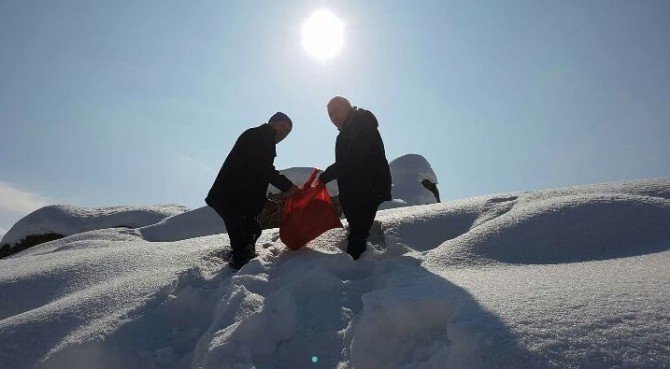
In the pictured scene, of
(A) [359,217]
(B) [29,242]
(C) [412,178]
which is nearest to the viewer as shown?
(A) [359,217]

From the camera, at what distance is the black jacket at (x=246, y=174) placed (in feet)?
11.7

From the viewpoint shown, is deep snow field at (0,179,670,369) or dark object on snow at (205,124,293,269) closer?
deep snow field at (0,179,670,369)

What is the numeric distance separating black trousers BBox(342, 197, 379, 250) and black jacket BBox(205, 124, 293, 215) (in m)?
0.70

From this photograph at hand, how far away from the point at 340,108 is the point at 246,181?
92cm

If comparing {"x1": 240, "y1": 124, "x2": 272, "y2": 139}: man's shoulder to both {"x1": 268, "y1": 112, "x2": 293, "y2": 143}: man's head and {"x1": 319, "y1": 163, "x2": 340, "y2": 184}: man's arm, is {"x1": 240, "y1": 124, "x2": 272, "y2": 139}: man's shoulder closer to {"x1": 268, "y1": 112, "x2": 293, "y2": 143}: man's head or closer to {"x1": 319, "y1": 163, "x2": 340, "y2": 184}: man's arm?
{"x1": 268, "y1": 112, "x2": 293, "y2": 143}: man's head

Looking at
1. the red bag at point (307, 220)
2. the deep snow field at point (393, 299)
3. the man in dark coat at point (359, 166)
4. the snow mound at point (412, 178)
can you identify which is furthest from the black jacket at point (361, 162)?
the snow mound at point (412, 178)

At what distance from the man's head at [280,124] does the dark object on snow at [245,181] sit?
0.08m

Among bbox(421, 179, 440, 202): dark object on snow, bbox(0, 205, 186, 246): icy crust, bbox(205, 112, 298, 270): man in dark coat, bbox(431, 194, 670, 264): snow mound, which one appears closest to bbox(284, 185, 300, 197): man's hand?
bbox(205, 112, 298, 270): man in dark coat

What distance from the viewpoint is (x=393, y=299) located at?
6.61 feet

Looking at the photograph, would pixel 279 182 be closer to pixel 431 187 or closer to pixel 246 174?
pixel 246 174

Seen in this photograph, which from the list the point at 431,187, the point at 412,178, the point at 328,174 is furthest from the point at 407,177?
the point at 328,174

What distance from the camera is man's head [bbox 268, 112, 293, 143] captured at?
3.74 metres

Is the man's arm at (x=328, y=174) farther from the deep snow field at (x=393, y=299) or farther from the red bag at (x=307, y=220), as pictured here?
the deep snow field at (x=393, y=299)

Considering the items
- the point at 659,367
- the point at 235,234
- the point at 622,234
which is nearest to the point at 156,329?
the point at 235,234
